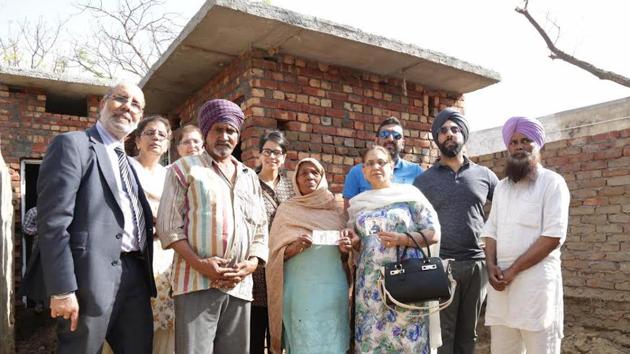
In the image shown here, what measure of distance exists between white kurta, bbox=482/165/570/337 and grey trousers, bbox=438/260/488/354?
19 cm

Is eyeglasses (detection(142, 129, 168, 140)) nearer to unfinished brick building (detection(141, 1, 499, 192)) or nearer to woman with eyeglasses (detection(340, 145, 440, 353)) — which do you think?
unfinished brick building (detection(141, 1, 499, 192))

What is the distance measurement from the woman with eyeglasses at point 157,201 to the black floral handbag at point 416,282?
4.25ft

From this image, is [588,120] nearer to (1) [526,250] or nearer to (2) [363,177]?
(2) [363,177]

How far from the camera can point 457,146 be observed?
3428mm

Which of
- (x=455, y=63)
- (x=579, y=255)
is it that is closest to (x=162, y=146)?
(x=455, y=63)

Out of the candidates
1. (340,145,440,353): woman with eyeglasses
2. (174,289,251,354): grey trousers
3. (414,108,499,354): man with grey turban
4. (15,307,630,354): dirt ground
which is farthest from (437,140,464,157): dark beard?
(15,307,630,354): dirt ground

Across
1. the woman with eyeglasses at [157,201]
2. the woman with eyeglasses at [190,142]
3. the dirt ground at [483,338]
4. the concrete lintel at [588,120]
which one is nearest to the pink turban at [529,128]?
the woman with eyeglasses at [190,142]

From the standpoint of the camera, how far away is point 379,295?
2.92 m

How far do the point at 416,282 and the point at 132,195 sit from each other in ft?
5.24

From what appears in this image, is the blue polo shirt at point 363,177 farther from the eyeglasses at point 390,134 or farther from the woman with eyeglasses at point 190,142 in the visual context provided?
the woman with eyeglasses at point 190,142

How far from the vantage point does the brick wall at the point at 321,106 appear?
444cm

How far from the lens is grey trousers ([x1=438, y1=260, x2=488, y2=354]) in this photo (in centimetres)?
320

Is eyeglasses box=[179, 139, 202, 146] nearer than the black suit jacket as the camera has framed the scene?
No

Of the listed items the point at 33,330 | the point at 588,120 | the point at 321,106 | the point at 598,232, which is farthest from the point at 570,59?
the point at 33,330
